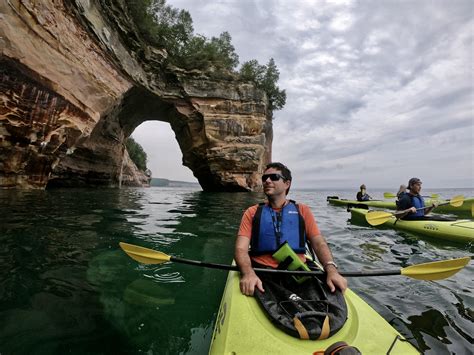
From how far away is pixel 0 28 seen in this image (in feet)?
33.3

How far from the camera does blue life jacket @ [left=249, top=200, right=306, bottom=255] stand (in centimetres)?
312

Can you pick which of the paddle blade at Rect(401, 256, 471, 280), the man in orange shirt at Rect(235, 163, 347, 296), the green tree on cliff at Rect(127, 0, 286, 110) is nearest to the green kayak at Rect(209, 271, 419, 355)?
the man in orange shirt at Rect(235, 163, 347, 296)

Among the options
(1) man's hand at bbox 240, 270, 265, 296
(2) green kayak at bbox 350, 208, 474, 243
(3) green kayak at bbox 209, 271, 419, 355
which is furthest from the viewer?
(2) green kayak at bbox 350, 208, 474, 243

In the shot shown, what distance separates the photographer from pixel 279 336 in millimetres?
2010

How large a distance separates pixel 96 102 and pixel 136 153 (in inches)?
1538

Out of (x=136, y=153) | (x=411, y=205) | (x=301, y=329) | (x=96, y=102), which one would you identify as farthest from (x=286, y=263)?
(x=136, y=153)

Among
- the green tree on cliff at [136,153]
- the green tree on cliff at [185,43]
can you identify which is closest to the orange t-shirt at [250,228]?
the green tree on cliff at [185,43]

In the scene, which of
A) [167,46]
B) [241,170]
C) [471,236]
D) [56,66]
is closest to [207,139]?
[241,170]

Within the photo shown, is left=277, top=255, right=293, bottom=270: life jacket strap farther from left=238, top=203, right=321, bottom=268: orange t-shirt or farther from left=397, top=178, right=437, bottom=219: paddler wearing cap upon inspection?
left=397, top=178, right=437, bottom=219: paddler wearing cap

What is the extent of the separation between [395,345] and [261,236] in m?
1.59

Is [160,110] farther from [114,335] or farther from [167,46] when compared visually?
[114,335]

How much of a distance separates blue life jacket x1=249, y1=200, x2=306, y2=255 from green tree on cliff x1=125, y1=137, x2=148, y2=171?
5134 centimetres

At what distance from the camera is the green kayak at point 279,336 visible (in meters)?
1.86

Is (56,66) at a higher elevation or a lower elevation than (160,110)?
lower
